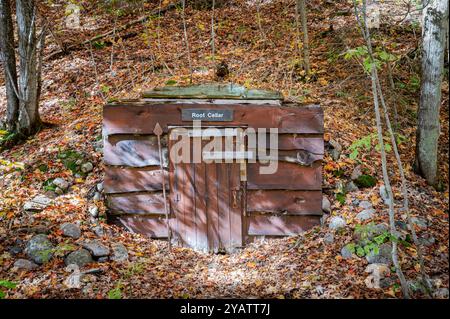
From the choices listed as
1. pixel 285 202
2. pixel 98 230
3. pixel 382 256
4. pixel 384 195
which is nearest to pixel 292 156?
→ pixel 285 202

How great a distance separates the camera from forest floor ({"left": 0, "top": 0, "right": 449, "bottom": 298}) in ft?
15.3

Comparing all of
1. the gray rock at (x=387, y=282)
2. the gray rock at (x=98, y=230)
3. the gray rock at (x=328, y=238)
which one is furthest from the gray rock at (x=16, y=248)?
the gray rock at (x=387, y=282)

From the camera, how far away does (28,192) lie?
630 cm

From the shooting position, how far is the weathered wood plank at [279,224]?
630 centimetres

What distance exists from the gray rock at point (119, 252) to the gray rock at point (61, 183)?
161cm

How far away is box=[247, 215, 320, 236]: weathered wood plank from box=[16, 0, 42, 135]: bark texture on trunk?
521cm

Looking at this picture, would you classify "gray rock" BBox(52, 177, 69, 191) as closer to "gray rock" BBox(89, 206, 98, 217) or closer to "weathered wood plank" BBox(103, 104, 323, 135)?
"gray rock" BBox(89, 206, 98, 217)

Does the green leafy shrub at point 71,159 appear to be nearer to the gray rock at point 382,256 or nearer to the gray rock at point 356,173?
the gray rock at point 356,173
